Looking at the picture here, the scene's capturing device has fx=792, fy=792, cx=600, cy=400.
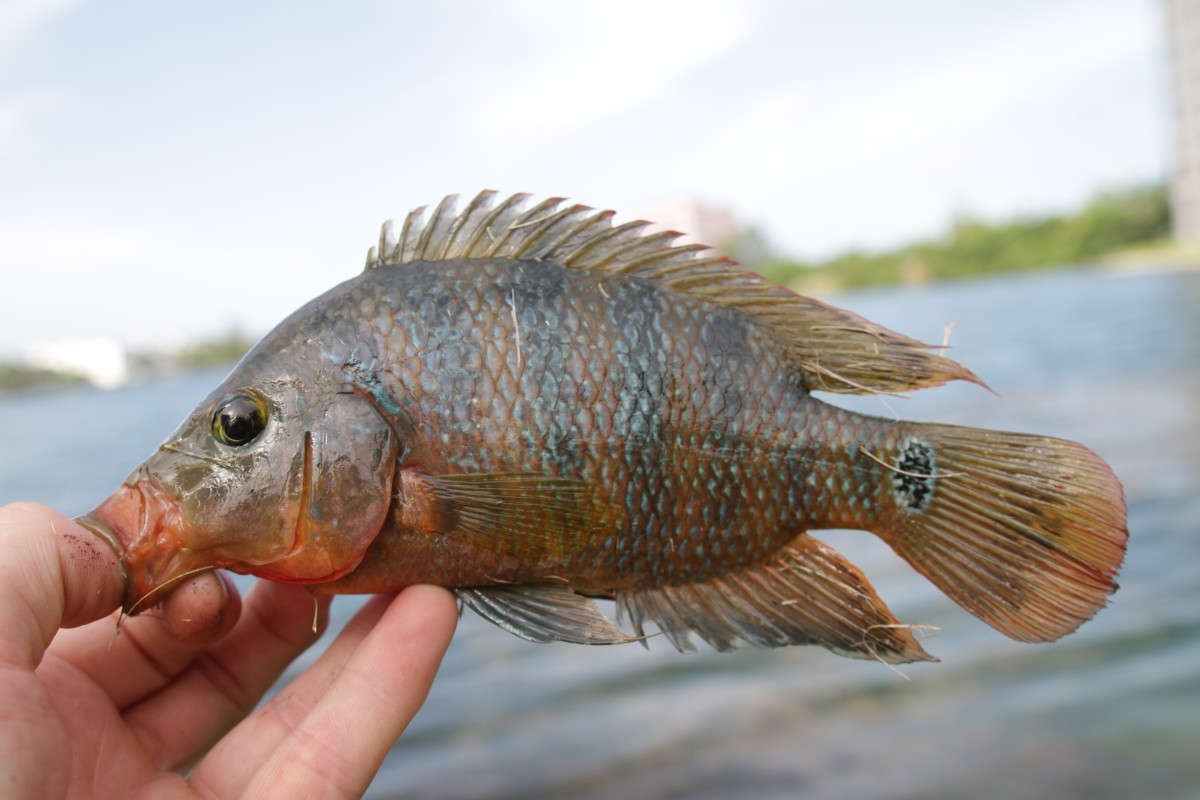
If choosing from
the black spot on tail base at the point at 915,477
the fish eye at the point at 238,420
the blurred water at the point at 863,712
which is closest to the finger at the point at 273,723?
the fish eye at the point at 238,420

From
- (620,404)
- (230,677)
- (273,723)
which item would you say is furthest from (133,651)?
(620,404)

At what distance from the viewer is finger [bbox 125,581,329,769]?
2508mm

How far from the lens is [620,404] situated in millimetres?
1991

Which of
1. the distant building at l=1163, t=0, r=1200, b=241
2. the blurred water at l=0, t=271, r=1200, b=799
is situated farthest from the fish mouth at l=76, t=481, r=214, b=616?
the distant building at l=1163, t=0, r=1200, b=241

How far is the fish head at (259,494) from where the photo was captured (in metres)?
1.84

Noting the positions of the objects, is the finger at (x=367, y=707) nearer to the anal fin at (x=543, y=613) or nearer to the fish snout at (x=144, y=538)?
the anal fin at (x=543, y=613)

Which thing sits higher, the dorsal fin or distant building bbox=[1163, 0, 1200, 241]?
distant building bbox=[1163, 0, 1200, 241]

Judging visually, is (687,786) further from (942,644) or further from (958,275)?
(958,275)

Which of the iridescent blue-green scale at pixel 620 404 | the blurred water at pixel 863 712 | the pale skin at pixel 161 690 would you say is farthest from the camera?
the blurred water at pixel 863 712

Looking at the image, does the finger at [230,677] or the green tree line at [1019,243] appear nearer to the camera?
the finger at [230,677]

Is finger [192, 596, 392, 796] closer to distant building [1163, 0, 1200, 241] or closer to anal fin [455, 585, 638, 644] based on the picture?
anal fin [455, 585, 638, 644]

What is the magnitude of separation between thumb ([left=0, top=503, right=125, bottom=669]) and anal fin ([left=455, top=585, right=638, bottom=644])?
821 millimetres

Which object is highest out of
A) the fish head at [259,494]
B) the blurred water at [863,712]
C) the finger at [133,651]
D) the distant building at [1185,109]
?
the distant building at [1185,109]

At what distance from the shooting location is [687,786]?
5230mm
